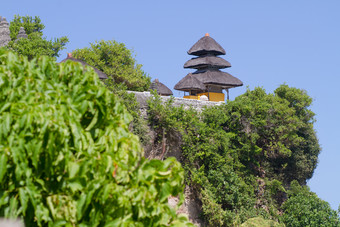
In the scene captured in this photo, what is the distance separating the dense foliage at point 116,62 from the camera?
29062mm

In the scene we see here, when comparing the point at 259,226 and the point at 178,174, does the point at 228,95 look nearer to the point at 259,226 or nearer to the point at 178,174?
the point at 259,226

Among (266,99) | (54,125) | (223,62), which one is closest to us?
(54,125)

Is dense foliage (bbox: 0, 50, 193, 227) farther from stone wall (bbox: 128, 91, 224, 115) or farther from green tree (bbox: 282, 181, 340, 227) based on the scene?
green tree (bbox: 282, 181, 340, 227)

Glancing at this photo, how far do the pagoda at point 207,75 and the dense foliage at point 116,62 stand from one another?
86.6 inches

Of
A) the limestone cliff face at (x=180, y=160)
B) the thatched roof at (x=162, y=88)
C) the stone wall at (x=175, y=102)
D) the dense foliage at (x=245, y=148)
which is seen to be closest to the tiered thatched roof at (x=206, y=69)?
the thatched roof at (x=162, y=88)

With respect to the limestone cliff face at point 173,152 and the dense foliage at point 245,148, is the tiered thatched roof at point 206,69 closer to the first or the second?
the dense foliage at point 245,148

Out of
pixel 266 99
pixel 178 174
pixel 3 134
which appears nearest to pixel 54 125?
pixel 3 134

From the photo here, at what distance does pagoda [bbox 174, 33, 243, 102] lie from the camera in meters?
29.3

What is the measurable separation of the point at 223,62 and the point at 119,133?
83.4 feet

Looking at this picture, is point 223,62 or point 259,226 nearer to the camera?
point 259,226

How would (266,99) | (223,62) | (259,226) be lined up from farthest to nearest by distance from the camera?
(223,62) → (266,99) → (259,226)

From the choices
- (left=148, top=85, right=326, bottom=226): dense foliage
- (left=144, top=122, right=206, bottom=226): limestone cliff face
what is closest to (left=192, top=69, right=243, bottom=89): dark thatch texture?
(left=148, top=85, right=326, bottom=226): dense foliage

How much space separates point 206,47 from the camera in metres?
30.9

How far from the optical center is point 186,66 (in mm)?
31312
